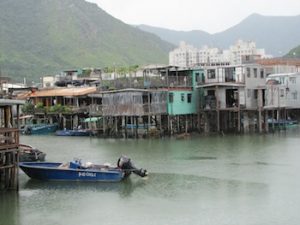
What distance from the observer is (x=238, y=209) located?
70.8 ft

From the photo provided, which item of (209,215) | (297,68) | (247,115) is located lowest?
(209,215)

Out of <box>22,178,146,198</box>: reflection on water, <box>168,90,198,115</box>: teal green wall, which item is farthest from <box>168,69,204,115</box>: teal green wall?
<box>22,178,146,198</box>: reflection on water

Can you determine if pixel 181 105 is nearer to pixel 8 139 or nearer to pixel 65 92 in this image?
pixel 65 92

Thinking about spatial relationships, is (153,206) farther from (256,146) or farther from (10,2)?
(10,2)

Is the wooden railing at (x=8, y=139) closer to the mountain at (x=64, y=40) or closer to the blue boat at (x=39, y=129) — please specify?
the blue boat at (x=39, y=129)

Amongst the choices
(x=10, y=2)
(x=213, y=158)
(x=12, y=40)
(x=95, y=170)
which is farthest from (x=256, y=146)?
(x=10, y=2)

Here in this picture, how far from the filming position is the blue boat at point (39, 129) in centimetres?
6328

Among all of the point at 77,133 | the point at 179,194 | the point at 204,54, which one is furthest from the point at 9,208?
the point at 204,54

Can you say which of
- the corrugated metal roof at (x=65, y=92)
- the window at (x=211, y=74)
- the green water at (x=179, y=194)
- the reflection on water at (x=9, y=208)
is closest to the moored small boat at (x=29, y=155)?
the green water at (x=179, y=194)

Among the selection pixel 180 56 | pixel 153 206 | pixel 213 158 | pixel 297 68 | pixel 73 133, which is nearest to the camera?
pixel 153 206

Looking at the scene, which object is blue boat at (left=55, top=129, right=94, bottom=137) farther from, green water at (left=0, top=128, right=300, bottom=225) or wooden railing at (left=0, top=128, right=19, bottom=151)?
wooden railing at (left=0, top=128, right=19, bottom=151)

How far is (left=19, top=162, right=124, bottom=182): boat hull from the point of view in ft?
89.8

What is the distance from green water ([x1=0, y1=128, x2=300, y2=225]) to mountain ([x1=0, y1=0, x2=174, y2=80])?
76.3 meters

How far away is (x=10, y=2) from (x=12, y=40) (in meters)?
30.8
